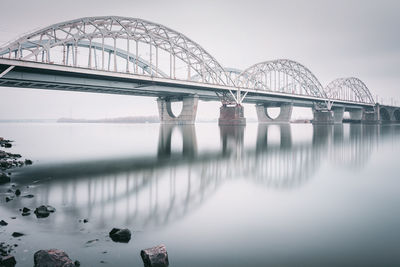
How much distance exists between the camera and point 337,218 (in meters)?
5.26

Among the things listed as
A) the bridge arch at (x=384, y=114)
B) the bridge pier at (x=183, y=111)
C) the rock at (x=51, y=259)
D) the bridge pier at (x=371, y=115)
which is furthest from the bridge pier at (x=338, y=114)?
the rock at (x=51, y=259)

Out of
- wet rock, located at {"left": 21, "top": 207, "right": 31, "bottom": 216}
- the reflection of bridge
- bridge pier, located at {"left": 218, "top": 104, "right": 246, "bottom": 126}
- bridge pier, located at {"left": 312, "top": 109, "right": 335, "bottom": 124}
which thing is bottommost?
wet rock, located at {"left": 21, "top": 207, "right": 31, "bottom": 216}

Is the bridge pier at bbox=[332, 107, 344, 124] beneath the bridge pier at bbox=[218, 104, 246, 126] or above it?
above

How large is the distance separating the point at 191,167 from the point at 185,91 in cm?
5072

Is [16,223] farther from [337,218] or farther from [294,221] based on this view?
[337,218]

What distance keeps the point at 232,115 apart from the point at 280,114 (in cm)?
4130

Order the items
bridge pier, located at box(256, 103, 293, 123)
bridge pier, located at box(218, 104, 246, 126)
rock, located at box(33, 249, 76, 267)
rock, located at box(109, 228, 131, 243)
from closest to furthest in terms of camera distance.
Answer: rock, located at box(33, 249, 76, 267), rock, located at box(109, 228, 131, 243), bridge pier, located at box(218, 104, 246, 126), bridge pier, located at box(256, 103, 293, 123)

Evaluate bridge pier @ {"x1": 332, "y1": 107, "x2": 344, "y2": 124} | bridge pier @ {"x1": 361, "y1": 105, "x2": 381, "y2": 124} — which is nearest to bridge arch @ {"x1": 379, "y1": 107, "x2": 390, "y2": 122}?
bridge pier @ {"x1": 361, "y1": 105, "x2": 381, "y2": 124}

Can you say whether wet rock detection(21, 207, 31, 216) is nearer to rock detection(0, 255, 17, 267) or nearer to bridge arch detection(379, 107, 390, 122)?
rock detection(0, 255, 17, 267)

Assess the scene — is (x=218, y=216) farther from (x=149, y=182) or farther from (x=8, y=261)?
(x=149, y=182)

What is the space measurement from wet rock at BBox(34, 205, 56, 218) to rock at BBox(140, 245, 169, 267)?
9.81ft

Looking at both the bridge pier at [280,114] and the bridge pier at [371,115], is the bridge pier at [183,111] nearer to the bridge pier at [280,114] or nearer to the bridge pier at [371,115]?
the bridge pier at [280,114]

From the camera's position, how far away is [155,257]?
358cm

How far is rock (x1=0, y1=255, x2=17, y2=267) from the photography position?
3.52m
